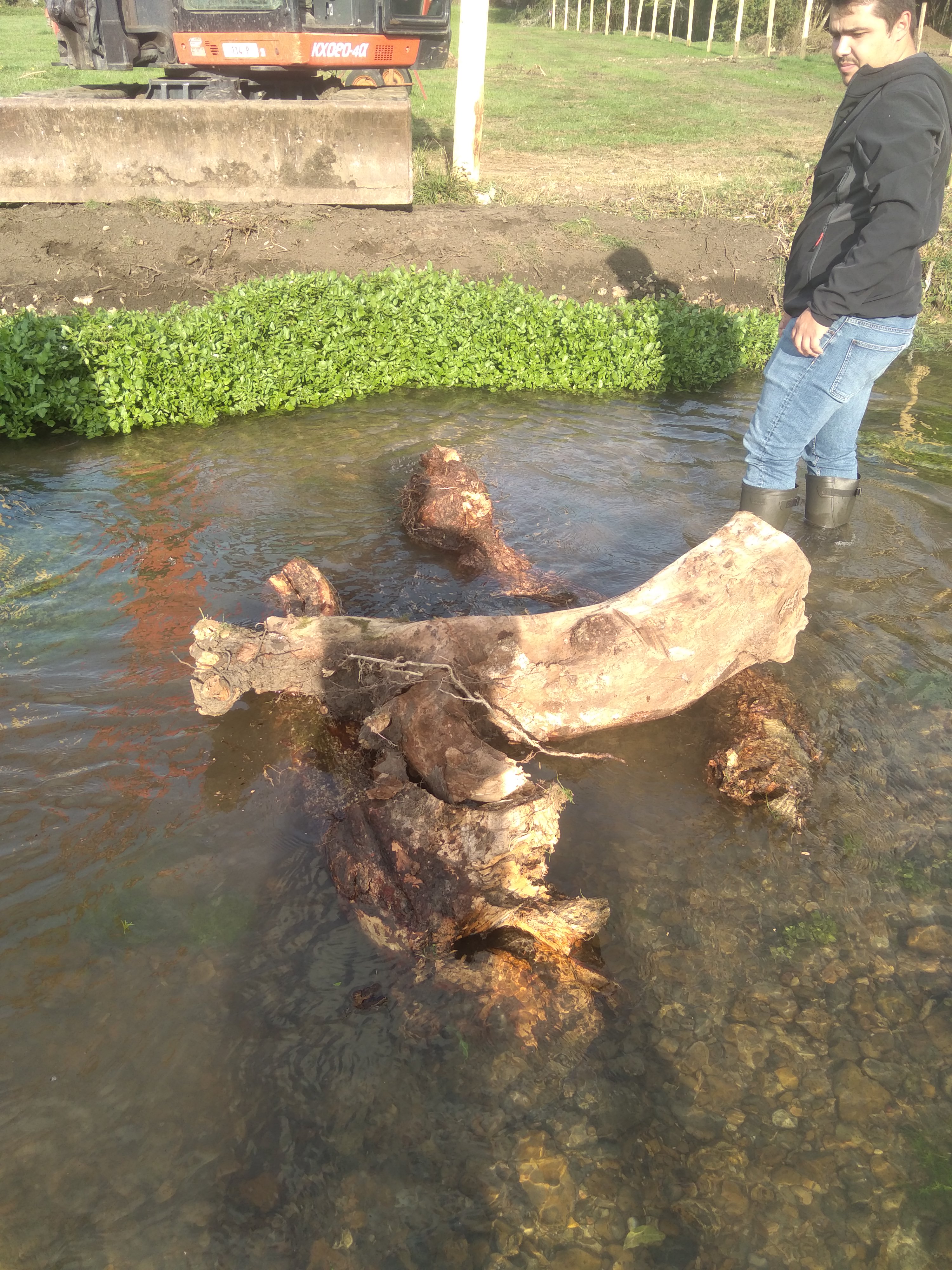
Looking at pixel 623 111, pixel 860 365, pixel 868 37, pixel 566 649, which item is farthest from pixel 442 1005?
pixel 623 111

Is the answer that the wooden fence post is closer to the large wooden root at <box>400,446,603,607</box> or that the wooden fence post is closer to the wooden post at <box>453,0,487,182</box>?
the wooden post at <box>453,0,487,182</box>

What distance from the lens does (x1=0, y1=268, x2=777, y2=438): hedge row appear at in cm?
751

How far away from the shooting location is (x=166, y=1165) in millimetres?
2477

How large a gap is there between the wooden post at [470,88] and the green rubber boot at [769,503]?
8656mm

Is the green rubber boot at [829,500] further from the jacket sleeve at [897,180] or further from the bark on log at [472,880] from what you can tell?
the bark on log at [472,880]

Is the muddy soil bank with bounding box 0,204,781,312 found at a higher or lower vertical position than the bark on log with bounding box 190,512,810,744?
higher

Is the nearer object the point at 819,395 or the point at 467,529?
the point at 819,395

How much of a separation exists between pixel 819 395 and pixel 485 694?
2.47m

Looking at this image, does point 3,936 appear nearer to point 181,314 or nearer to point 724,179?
point 181,314

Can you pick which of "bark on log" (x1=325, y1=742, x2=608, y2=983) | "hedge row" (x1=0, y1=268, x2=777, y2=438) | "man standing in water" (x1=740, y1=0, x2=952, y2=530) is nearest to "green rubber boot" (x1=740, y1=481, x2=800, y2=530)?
"man standing in water" (x1=740, y1=0, x2=952, y2=530)

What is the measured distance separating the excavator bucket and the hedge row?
2546 millimetres

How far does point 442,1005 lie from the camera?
9.52 ft

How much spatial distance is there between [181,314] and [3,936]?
22.0 feet

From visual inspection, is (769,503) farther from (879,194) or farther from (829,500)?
(879,194)
